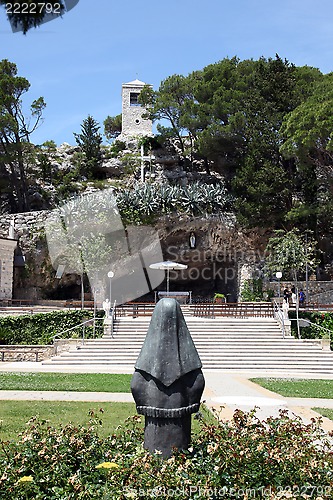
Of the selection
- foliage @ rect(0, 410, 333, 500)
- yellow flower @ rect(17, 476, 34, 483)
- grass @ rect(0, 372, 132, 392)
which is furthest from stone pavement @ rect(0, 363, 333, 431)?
yellow flower @ rect(17, 476, 34, 483)

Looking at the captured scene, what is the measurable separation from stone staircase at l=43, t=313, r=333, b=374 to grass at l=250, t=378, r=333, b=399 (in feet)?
9.00

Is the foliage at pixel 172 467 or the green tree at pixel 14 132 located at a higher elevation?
the green tree at pixel 14 132

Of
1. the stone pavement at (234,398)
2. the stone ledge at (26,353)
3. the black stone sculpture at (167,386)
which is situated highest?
the black stone sculpture at (167,386)

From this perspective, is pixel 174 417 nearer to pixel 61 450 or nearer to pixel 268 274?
pixel 61 450

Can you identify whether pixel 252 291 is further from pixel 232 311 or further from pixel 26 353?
pixel 26 353

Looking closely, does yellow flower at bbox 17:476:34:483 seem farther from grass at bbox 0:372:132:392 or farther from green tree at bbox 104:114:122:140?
green tree at bbox 104:114:122:140

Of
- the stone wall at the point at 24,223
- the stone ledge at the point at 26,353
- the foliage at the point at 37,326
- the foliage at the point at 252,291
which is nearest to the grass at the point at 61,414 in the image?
the stone ledge at the point at 26,353

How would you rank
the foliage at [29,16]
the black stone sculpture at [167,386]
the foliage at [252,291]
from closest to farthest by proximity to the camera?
the foliage at [29,16] → the black stone sculpture at [167,386] → the foliage at [252,291]

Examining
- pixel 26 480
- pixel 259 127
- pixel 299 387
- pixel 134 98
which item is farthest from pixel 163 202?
pixel 26 480

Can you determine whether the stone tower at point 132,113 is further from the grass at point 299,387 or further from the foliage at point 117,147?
the grass at point 299,387

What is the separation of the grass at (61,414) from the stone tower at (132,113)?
43.0 meters

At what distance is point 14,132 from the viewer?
1441 inches

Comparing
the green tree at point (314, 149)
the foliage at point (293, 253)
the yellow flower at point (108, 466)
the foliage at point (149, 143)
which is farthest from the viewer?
the foliage at point (149, 143)

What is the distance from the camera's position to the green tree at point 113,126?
55906 mm
